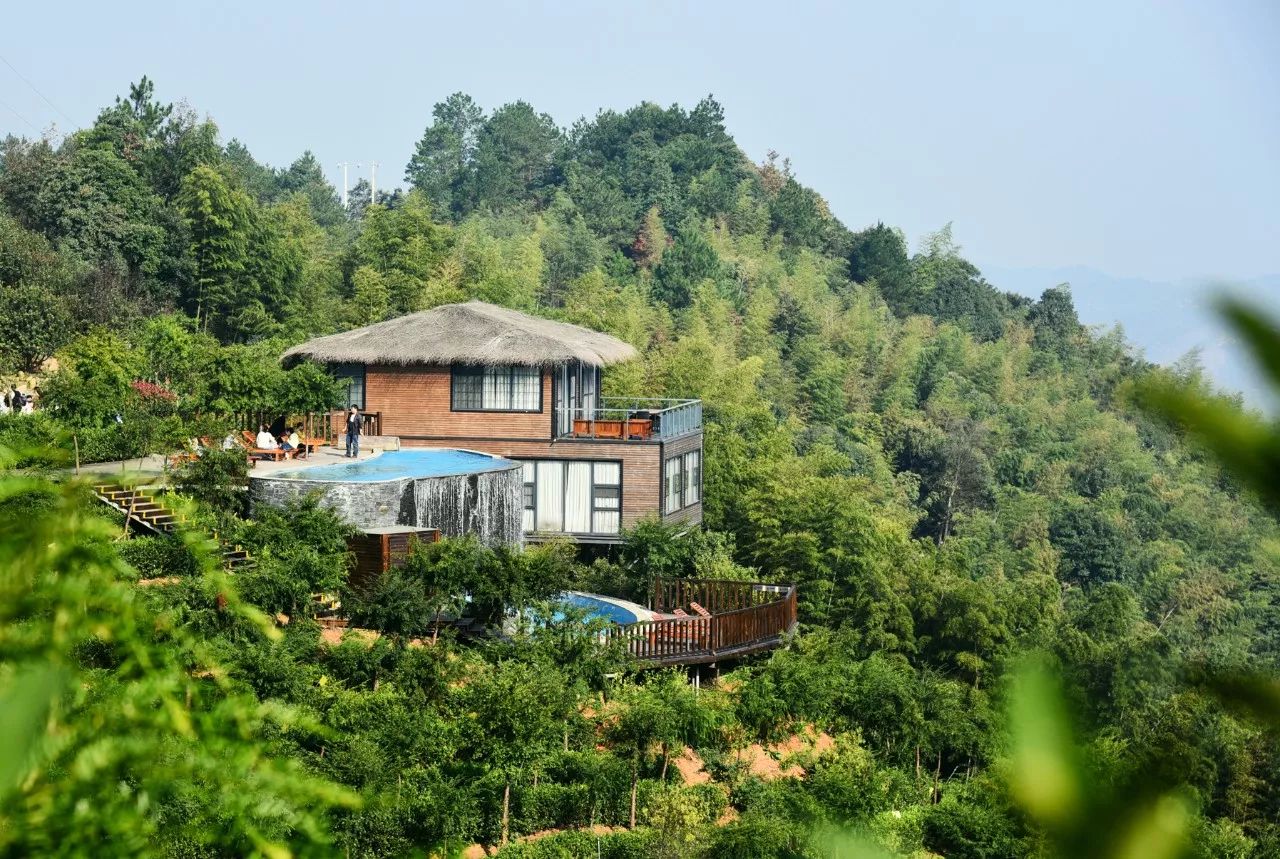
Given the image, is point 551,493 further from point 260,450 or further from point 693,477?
point 260,450

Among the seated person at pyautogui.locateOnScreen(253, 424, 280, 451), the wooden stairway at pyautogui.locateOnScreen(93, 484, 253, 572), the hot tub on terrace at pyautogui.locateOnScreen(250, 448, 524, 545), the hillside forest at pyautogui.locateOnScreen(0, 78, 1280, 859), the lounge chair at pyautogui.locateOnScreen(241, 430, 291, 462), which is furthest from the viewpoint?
the seated person at pyautogui.locateOnScreen(253, 424, 280, 451)

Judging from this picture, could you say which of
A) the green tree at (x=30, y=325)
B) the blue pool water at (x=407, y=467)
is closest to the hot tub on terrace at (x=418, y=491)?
the blue pool water at (x=407, y=467)

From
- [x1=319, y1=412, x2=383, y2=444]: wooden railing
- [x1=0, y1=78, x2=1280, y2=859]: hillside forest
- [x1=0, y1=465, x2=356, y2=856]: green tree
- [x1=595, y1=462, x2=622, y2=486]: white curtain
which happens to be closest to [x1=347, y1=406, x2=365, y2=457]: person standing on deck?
[x1=0, y1=78, x2=1280, y2=859]: hillside forest

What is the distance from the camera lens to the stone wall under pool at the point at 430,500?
54.6 ft

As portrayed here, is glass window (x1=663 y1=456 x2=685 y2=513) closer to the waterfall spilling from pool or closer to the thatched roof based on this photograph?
the thatched roof

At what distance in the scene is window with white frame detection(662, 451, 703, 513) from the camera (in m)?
22.2

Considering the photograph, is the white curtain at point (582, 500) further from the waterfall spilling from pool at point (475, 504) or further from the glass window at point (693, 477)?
the waterfall spilling from pool at point (475, 504)

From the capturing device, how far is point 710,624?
1700cm

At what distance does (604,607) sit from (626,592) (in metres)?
1.40

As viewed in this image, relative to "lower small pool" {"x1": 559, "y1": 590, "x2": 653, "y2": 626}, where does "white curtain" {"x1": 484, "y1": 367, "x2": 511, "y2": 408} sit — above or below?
above

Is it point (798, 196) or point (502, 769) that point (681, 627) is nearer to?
point (502, 769)

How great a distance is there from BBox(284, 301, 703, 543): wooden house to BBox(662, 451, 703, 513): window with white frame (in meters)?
0.05

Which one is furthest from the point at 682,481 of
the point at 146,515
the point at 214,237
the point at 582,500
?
the point at 214,237

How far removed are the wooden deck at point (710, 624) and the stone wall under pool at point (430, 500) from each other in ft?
7.35
